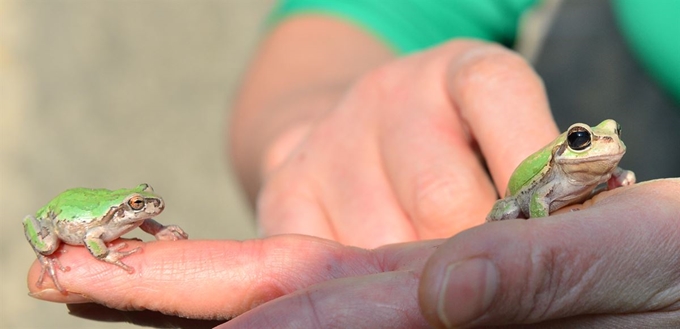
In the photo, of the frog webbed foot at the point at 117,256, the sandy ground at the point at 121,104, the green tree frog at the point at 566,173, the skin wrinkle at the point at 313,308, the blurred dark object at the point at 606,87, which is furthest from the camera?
the sandy ground at the point at 121,104

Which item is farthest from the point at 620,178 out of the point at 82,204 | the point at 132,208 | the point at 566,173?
the point at 82,204

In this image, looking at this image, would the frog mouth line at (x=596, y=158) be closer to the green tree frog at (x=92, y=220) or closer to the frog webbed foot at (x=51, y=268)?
the green tree frog at (x=92, y=220)

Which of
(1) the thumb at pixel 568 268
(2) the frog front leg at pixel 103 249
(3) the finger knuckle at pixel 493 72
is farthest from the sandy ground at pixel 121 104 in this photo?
(1) the thumb at pixel 568 268

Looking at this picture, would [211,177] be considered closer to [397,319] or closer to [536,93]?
[536,93]

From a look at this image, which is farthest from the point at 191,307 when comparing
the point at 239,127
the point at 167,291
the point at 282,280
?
the point at 239,127

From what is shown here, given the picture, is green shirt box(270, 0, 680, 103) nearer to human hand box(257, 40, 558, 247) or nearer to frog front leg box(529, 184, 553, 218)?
human hand box(257, 40, 558, 247)

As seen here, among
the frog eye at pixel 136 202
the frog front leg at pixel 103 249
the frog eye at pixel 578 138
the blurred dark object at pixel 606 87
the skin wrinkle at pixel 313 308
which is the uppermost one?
the frog eye at pixel 578 138

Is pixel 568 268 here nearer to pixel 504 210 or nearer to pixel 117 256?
pixel 504 210

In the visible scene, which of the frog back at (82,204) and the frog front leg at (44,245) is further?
the frog back at (82,204)
